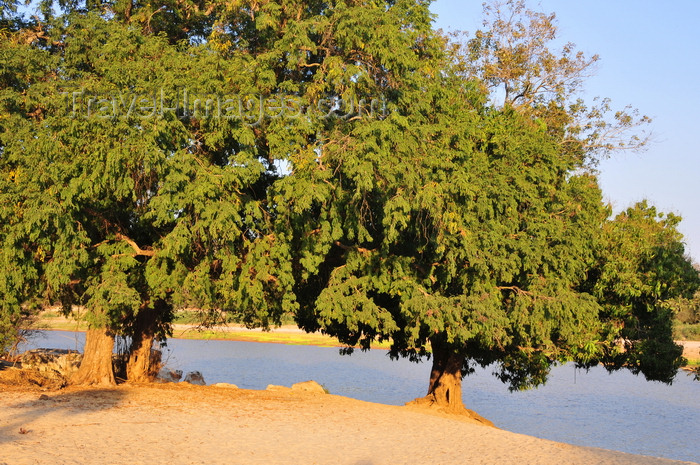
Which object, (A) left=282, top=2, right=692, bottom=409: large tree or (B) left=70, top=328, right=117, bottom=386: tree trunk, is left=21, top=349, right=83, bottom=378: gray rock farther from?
(A) left=282, top=2, right=692, bottom=409: large tree

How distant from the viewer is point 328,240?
44.8ft

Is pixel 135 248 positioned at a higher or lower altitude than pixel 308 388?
higher

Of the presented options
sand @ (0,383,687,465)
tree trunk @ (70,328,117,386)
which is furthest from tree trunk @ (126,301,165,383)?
sand @ (0,383,687,465)

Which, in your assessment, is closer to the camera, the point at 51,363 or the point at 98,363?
the point at 98,363

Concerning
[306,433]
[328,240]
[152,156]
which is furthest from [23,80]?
[306,433]

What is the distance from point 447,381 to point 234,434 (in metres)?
8.86

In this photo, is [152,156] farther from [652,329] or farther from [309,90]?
[652,329]

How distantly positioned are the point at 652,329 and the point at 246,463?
12852mm

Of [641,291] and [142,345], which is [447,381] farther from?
[142,345]

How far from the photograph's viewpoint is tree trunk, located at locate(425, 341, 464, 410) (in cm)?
1855

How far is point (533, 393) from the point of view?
34.8 metres

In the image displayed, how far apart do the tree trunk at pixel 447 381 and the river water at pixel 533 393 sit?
450 cm

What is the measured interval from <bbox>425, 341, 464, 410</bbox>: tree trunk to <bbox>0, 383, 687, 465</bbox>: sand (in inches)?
146

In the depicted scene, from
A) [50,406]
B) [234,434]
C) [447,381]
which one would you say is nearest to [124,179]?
[50,406]
